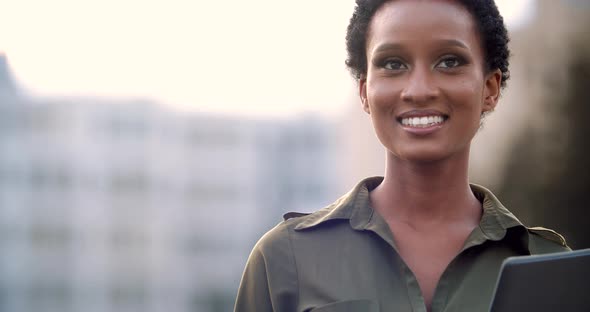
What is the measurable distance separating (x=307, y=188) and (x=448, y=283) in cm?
5560

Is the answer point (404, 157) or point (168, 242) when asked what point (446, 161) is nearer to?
point (404, 157)

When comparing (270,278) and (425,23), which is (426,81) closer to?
(425,23)

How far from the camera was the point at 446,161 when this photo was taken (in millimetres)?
3064

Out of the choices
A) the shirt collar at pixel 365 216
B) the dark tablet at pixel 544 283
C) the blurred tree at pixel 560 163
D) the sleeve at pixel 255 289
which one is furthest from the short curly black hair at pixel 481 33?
the blurred tree at pixel 560 163

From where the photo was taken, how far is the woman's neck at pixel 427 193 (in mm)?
3094

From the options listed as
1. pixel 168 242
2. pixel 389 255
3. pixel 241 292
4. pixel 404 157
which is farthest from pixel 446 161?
pixel 168 242

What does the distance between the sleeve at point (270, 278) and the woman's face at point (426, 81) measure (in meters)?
0.46

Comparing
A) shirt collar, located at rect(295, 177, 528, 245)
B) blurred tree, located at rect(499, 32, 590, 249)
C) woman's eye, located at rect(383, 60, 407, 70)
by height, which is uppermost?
woman's eye, located at rect(383, 60, 407, 70)

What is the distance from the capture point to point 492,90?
3.13 m

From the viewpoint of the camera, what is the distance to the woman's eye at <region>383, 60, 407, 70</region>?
2.95 m

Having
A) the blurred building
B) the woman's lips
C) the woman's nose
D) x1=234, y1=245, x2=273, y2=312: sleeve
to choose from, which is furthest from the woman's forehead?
the blurred building

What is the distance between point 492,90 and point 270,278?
0.93 meters

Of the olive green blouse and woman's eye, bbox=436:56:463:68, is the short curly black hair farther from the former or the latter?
the olive green blouse

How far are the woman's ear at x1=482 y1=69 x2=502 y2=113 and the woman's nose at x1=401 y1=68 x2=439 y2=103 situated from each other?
283 mm
